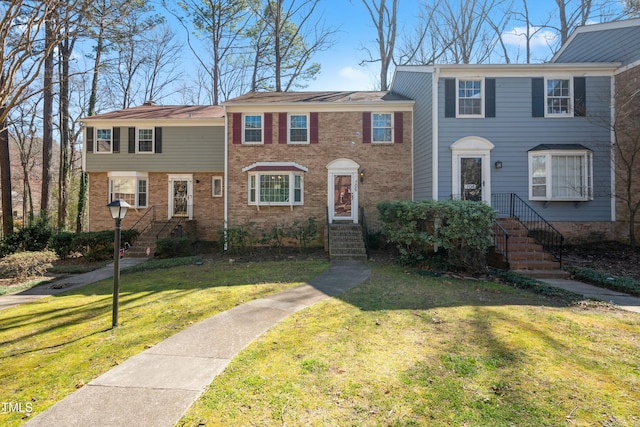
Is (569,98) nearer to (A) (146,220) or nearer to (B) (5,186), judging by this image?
(A) (146,220)

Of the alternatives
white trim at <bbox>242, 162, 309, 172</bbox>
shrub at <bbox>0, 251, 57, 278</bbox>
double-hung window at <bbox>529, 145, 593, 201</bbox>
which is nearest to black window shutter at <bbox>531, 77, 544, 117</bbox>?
double-hung window at <bbox>529, 145, 593, 201</bbox>

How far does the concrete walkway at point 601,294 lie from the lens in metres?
5.49

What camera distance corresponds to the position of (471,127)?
10922mm

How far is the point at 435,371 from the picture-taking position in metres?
3.14

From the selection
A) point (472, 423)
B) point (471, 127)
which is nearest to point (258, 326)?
point (472, 423)

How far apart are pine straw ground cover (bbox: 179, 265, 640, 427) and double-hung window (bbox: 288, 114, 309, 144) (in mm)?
9451

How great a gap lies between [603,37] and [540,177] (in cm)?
592

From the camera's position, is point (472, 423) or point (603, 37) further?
point (603, 37)

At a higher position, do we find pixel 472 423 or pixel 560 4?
pixel 560 4

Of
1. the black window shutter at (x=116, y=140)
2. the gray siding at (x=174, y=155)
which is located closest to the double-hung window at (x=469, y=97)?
the gray siding at (x=174, y=155)

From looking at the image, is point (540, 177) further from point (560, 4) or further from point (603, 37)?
point (560, 4)

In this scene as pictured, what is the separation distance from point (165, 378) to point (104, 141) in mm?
15568

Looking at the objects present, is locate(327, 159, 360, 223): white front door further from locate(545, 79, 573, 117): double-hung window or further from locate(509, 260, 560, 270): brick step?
locate(545, 79, 573, 117): double-hung window

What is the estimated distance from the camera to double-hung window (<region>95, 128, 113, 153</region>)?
14602mm
